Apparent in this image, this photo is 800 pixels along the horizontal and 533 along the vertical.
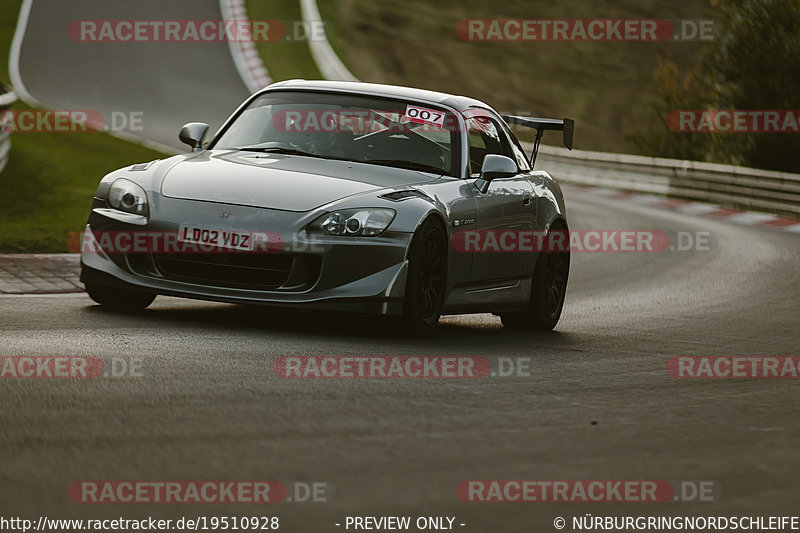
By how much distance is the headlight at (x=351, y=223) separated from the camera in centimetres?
831

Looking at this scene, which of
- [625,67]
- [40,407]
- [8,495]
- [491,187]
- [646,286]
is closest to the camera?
[8,495]

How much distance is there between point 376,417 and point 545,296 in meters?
4.42

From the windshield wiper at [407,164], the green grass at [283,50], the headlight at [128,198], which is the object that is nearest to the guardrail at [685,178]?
the green grass at [283,50]

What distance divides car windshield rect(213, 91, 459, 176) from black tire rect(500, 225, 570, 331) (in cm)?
124

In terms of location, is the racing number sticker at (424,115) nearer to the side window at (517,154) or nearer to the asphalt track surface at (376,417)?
the side window at (517,154)

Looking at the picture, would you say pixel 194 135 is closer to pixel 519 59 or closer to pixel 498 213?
pixel 498 213

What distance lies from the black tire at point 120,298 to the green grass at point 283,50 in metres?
A: 27.5

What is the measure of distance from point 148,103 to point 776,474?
28.7 metres

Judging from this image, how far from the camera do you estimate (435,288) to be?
8859mm

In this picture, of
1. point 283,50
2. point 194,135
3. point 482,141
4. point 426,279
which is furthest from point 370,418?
point 283,50

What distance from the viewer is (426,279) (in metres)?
8.70

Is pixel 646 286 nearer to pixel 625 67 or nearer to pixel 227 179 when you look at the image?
pixel 227 179

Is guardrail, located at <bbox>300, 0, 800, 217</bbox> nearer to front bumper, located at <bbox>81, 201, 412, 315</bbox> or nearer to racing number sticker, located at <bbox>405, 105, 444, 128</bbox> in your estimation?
racing number sticker, located at <bbox>405, 105, 444, 128</bbox>

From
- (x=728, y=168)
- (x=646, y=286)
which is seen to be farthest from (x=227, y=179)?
(x=728, y=168)
